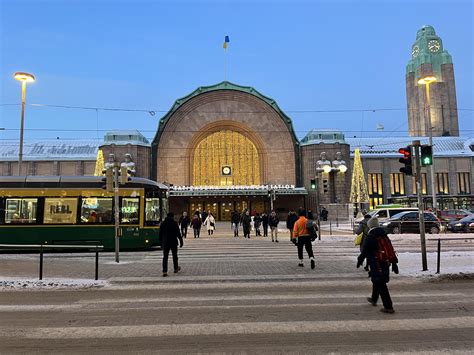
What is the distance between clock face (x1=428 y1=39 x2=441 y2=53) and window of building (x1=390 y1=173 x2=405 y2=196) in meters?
47.8

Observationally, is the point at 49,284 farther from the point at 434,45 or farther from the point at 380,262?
the point at 434,45

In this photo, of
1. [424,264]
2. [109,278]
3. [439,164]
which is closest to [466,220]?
[424,264]

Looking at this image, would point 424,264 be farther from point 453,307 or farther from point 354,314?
point 354,314

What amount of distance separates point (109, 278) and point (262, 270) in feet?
14.0

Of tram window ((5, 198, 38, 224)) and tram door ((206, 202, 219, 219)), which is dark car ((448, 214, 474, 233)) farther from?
tram door ((206, 202, 219, 219))

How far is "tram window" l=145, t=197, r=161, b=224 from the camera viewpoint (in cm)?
1864

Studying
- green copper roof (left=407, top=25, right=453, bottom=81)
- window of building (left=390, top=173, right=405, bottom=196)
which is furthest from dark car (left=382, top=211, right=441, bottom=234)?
green copper roof (left=407, top=25, right=453, bottom=81)

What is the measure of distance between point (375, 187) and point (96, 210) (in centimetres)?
4898

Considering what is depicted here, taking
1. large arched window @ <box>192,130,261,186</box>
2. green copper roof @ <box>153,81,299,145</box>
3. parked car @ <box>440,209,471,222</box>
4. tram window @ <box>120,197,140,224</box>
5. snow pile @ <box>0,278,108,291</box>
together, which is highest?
green copper roof @ <box>153,81,299,145</box>

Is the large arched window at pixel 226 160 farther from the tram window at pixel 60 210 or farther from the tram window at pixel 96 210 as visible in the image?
the tram window at pixel 60 210

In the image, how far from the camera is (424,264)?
442 inches

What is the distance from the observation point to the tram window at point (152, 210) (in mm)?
18636

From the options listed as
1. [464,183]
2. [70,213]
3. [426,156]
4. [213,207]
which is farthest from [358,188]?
[70,213]

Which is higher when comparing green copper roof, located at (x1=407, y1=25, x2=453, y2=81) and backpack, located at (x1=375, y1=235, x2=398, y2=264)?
green copper roof, located at (x1=407, y1=25, x2=453, y2=81)
